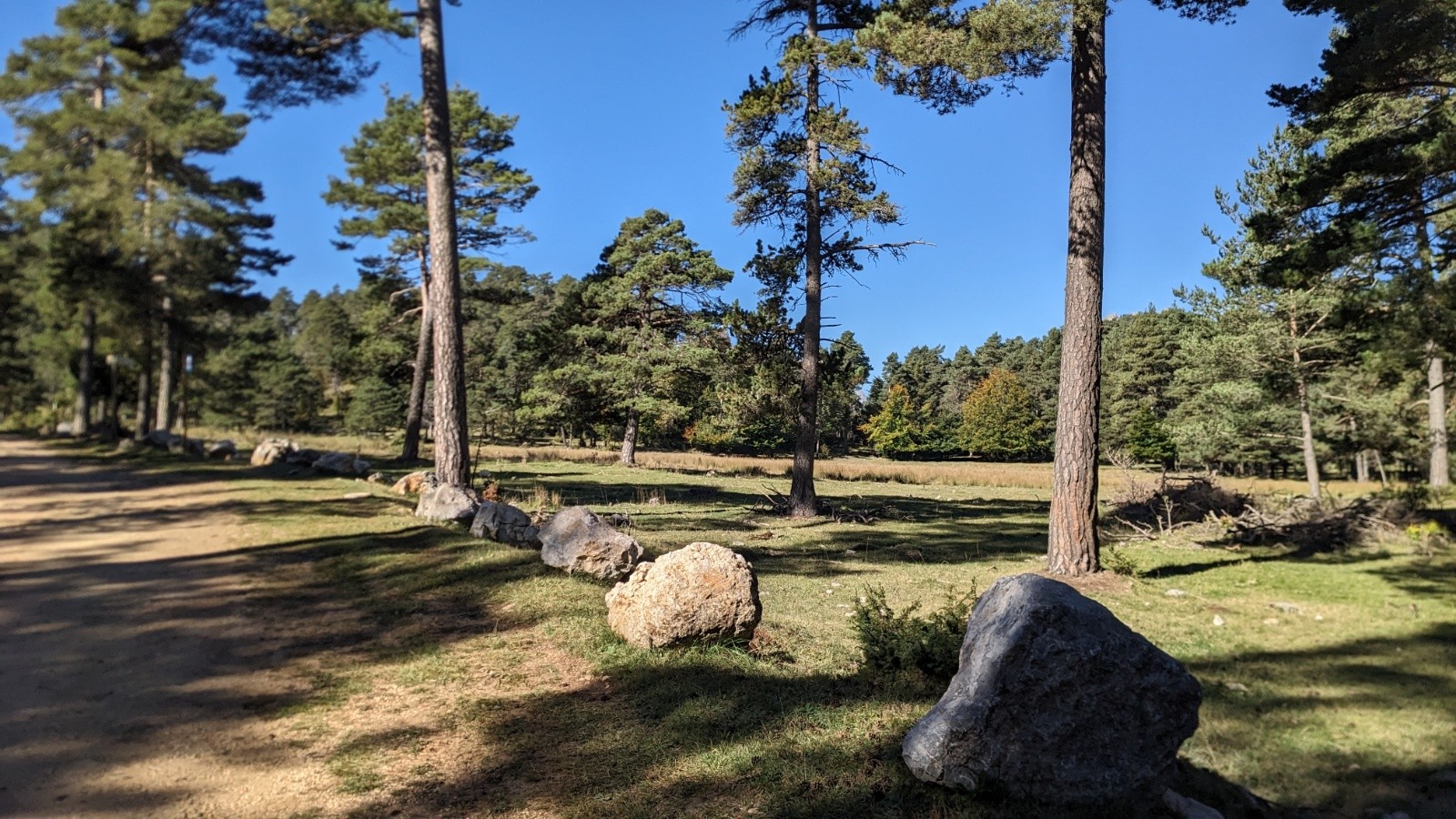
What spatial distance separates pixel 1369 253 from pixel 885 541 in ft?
29.4

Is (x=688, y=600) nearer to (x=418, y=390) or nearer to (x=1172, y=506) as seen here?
(x=1172, y=506)

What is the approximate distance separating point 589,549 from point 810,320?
29.4ft

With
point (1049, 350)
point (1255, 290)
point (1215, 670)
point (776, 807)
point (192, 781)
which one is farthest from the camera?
point (1049, 350)

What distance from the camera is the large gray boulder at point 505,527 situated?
357 inches

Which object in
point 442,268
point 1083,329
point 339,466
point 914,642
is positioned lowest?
point 914,642

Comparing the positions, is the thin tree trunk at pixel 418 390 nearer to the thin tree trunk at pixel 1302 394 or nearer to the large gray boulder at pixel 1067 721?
the large gray boulder at pixel 1067 721

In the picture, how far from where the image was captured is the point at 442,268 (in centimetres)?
1170

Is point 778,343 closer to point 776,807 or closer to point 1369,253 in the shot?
point 1369,253

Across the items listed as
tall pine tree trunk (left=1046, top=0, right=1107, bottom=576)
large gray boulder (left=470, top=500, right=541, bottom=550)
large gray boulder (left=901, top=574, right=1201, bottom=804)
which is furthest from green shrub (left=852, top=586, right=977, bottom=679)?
large gray boulder (left=470, top=500, right=541, bottom=550)

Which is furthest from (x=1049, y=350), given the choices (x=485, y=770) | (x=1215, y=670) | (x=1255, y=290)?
(x=485, y=770)

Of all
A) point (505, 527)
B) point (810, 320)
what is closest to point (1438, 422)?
point (810, 320)

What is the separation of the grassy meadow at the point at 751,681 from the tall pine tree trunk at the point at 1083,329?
60cm

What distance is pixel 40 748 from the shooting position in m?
3.83

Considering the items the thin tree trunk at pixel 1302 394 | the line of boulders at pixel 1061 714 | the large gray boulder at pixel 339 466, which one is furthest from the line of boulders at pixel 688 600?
the thin tree trunk at pixel 1302 394
